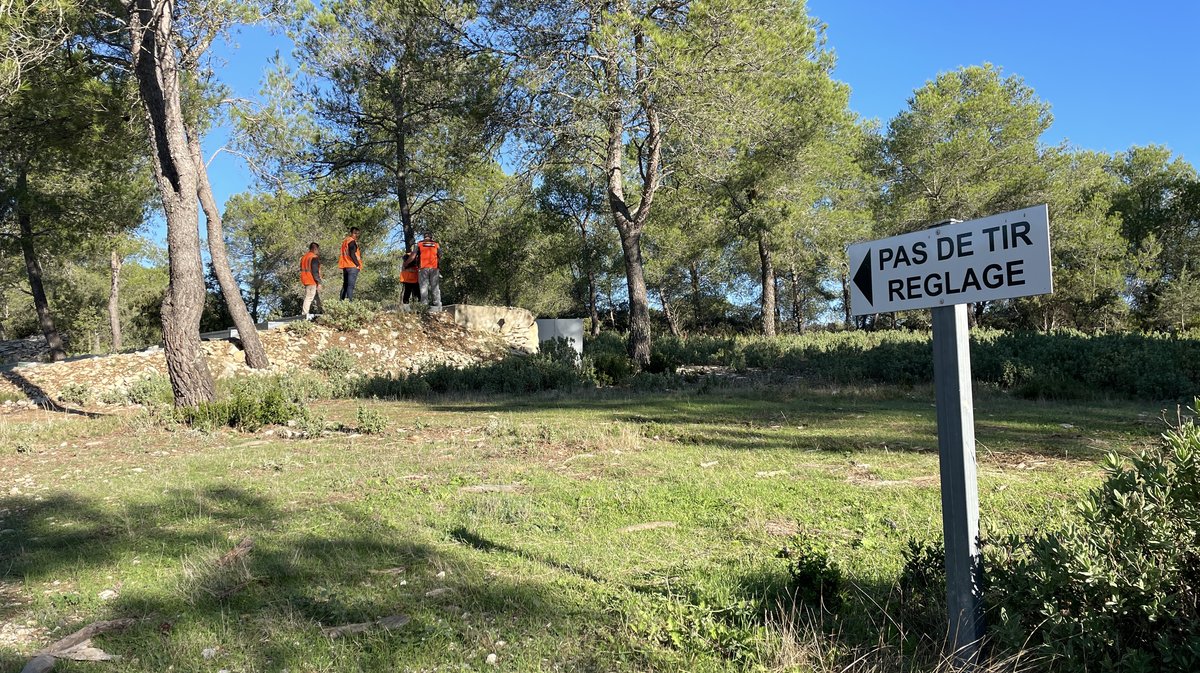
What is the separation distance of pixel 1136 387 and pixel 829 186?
57.0 feet

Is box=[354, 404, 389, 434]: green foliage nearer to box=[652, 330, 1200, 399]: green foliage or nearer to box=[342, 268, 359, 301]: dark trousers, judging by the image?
box=[652, 330, 1200, 399]: green foliage

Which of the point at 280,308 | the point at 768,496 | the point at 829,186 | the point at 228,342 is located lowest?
the point at 768,496

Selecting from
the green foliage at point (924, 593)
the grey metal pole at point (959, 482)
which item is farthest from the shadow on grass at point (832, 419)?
the grey metal pole at point (959, 482)

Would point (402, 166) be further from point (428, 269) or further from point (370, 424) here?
point (370, 424)

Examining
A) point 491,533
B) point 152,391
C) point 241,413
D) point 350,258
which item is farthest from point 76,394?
point 491,533

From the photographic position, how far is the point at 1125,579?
224cm

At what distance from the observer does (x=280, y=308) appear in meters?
41.7

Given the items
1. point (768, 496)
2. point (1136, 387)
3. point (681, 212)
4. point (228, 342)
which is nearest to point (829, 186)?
point (681, 212)

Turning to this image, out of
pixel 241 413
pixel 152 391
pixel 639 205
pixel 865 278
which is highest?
pixel 639 205

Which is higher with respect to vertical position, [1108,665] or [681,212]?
[681,212]

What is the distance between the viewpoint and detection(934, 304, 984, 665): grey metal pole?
2447 millimetres

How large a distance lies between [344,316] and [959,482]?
16083 millimetres

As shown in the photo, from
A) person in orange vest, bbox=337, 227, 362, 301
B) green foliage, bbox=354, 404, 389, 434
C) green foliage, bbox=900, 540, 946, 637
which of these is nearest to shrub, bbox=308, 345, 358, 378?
person in orange vest, bbox=337, 227, 362, 301

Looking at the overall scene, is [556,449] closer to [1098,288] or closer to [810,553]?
[810,553]
